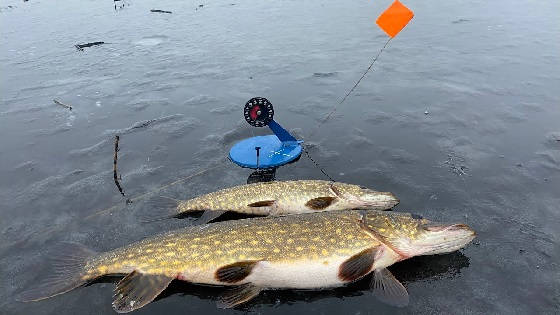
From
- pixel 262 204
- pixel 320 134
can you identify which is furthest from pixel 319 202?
pixel 320 134

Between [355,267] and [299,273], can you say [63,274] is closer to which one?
[299,273]

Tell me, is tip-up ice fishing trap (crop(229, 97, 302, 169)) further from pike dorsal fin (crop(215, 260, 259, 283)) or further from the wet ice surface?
pike dorsal fin (crop(215, 260, 259, 283))

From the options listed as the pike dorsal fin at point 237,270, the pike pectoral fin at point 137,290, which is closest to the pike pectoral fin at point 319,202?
the pike dorsal fin at point 237,270

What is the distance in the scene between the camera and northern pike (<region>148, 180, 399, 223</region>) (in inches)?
223

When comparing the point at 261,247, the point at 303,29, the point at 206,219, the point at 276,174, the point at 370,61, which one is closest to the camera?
the point at 261,247

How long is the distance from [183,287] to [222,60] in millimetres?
10998

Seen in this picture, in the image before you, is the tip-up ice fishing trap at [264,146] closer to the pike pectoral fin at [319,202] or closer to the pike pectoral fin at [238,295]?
the pike pectoral fin at [319,202]

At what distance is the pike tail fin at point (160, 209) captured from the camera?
571 centimetres

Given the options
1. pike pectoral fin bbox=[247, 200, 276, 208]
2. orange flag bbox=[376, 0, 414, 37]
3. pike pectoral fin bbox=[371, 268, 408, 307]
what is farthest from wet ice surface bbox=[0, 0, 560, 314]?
orange flag bbox=[376, 0, 414, 37]

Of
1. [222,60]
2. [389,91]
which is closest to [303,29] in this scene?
[222,60]

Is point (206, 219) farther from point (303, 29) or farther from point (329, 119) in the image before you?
point (303, 29)

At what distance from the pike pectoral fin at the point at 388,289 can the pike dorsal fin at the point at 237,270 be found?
134 cm

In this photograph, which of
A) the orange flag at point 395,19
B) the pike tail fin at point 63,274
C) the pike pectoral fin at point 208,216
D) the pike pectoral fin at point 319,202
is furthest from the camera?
the orange flag at point 395,19

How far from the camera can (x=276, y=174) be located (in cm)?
682
